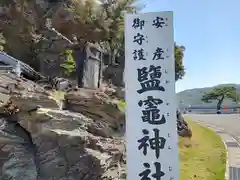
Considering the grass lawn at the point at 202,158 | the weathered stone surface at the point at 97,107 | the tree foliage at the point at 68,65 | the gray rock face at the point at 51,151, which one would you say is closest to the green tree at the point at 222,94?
the grass lawn at the point at 202,158

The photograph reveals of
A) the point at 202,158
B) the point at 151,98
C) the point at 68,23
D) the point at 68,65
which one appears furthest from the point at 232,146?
the point at 151,98

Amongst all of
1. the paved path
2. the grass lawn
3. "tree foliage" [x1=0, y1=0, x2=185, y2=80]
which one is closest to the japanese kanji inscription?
the grass lawn

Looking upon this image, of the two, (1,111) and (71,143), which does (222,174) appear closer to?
(71,143)

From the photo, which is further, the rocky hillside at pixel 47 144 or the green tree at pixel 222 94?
the green tree at pixel 222 94

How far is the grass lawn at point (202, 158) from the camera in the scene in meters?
10.2

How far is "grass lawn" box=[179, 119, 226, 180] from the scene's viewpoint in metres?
10.2

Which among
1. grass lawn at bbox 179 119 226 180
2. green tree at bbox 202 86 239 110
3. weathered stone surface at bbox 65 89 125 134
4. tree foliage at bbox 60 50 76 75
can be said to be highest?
green tree at bbox 202 86 239 110

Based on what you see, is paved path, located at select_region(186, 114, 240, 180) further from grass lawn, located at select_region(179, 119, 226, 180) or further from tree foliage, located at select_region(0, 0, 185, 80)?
tree foliage, located at select_region(0, 0, 185, 80)

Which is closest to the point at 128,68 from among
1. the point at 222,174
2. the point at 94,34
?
the point at 222,174

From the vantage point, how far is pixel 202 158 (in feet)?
40.0

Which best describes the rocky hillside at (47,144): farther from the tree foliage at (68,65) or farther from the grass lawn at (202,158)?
the grass lawn at (202,158)

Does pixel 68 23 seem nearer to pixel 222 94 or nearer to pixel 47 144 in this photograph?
pixel 47 144

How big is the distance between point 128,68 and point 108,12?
37.5 feet

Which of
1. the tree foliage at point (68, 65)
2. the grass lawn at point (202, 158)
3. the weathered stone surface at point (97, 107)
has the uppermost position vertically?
the tree foliage at point (68, 65)
